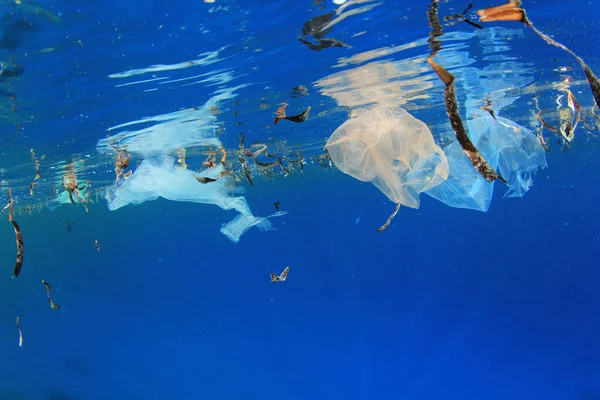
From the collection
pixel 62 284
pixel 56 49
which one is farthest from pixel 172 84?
pixel 62 284

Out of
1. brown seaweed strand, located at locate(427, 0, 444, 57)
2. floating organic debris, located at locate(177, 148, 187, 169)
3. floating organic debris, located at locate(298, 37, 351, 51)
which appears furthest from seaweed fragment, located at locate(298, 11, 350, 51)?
floating organic debris, located at locate(177, 148, 187, 169)

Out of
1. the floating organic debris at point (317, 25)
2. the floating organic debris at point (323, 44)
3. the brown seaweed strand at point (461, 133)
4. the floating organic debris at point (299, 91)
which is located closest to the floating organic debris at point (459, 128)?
the brown seaweed strand at point (461, 133)

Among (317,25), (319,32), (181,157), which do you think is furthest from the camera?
(181,157)

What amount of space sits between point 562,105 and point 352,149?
11.5 meters

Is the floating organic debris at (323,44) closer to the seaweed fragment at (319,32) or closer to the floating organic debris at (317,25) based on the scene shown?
the seaweed fragment at (319,32)

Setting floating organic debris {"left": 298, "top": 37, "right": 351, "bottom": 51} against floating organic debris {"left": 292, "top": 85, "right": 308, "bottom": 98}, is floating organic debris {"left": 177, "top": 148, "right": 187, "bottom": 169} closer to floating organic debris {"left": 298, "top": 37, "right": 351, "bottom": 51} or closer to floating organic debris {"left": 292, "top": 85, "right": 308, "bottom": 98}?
floating organic debris {"left": 292, "top": 85, "right": 308, "bottom": 98}

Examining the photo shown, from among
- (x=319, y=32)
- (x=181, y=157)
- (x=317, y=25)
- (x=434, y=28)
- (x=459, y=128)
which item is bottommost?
(x=181, y=157)

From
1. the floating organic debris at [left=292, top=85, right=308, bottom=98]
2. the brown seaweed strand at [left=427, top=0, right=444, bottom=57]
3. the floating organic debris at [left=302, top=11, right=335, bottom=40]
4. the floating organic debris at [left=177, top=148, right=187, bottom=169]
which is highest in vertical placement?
the floating organic debris at [left=302, top=11, right=335, bottom=40]

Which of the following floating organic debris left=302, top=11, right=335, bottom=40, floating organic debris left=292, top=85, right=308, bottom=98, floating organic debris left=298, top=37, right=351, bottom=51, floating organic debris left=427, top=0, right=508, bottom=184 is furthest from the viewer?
floating organic debris left=292, top=85, right=308, bottom=98

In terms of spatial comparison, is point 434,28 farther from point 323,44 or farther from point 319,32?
point 319,32

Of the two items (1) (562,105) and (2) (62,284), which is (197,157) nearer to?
(1) (562,105)

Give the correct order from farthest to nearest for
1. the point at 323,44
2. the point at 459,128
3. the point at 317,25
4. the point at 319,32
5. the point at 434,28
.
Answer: the point at 323,44
the point at 434,28
the point at 319,32
the point at 317,25
the point at 459,128

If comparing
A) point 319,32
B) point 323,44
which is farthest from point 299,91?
point 319,32

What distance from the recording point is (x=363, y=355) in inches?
1211
